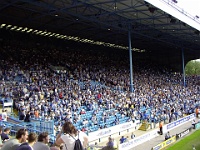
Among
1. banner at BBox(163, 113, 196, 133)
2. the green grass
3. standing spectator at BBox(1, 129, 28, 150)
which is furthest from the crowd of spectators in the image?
standing spectator at BBox(1, 129, 28, 150)

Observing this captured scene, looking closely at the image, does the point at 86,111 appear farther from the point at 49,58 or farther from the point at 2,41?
the point at 2,41

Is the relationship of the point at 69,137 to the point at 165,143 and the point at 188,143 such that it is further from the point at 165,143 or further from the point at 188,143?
the point at 188,143

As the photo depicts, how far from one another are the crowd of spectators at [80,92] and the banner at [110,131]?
0.59 m

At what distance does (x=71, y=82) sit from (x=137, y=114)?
6605mm

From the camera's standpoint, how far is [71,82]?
24.1m

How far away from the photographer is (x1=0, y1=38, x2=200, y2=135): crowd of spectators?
1711 cm

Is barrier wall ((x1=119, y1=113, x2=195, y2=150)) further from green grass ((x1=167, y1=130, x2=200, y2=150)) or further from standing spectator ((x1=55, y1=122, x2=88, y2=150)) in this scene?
standing spectator ((x1=55, y1=122, x2=88, y2=150))

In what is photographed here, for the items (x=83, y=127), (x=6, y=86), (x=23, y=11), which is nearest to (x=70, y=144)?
(x=83, y=127)

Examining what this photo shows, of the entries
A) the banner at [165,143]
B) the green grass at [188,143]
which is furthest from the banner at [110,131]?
the green grass at [188,143]

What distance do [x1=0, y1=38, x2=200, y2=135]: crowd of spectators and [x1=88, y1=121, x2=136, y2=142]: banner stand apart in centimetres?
59

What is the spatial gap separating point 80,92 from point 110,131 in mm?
4996

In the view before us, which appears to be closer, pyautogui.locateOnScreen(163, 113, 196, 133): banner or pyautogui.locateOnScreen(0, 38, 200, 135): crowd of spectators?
pyautogui.locateOnScreen(0, 38, 200, 135): crowd of spectators

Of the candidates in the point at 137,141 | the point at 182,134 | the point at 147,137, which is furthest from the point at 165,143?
the point at 182,134

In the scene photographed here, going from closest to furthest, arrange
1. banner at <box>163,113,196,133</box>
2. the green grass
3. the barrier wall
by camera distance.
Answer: the barrier wall
the green grass
banner at <box>163,113,196,133</box>
